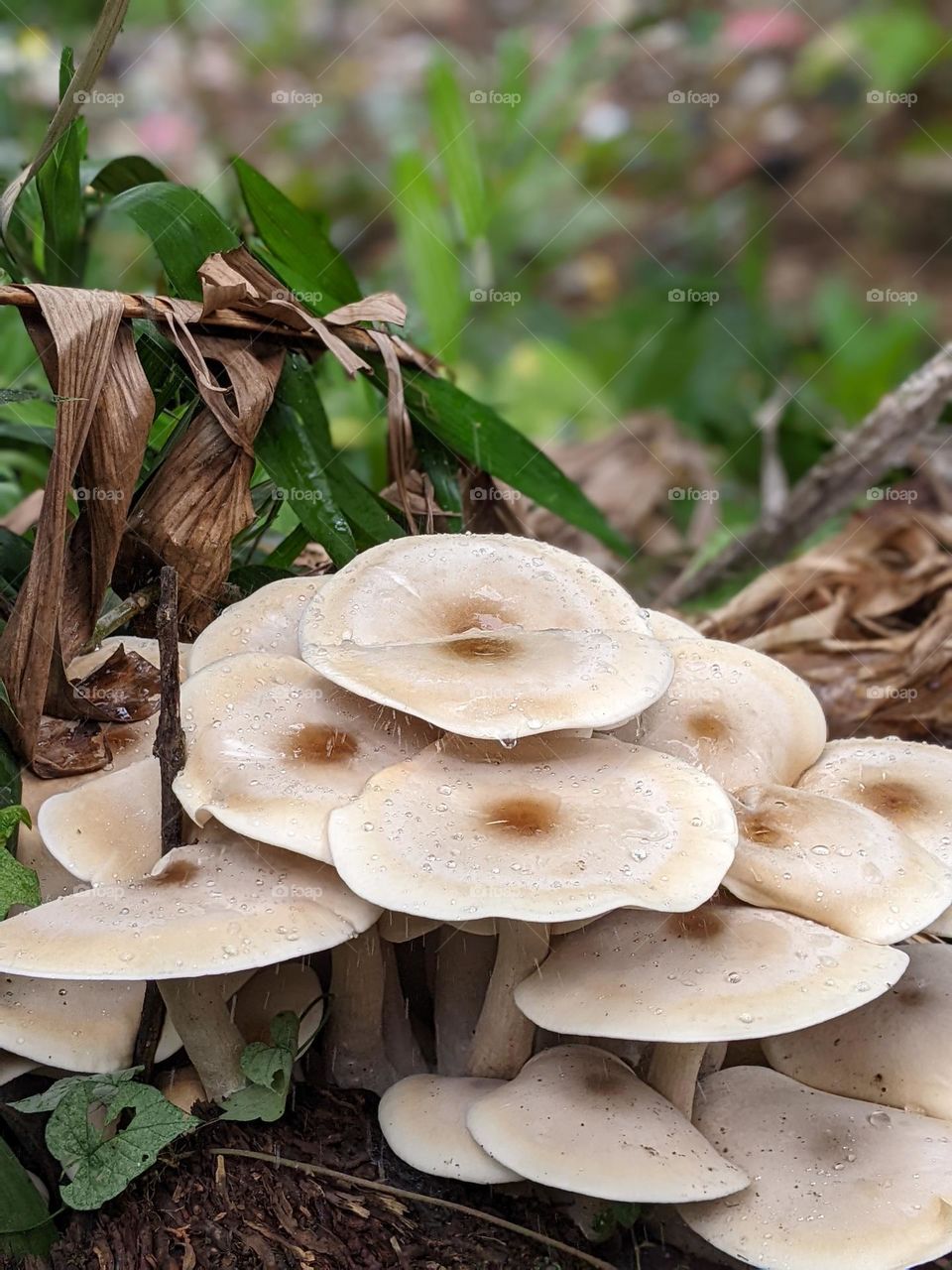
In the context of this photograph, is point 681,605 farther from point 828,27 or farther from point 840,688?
point 828,27

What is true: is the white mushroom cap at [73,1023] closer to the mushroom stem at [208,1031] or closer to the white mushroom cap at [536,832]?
the mushroom stem at [208,1031]

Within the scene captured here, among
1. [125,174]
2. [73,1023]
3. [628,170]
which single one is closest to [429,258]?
[125,174]

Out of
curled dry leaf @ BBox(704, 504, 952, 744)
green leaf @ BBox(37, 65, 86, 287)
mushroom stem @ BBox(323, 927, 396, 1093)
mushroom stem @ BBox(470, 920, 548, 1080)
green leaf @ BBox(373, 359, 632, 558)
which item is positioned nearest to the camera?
mushroom stem @ BBox(470, 920, 548, 1080)

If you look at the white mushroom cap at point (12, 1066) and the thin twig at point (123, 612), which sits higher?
the thin twig at point (123, 612)

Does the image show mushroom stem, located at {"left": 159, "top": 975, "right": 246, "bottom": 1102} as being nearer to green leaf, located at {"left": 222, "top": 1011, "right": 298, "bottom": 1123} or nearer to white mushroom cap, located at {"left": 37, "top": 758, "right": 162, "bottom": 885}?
green leaf, located at {"left": 222, "top": 1011, "right": 298, "bottom": 1123}

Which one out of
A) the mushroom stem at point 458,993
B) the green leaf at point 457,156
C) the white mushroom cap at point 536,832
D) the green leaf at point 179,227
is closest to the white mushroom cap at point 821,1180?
the mushroom stem at point 458,993

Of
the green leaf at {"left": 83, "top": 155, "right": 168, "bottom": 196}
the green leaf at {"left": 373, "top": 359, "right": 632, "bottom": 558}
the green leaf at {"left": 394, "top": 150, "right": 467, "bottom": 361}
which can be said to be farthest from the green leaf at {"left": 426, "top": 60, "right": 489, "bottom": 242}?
the green leaf at {"left": 373, "top": 359, "right": 632, "bottom": 558}
